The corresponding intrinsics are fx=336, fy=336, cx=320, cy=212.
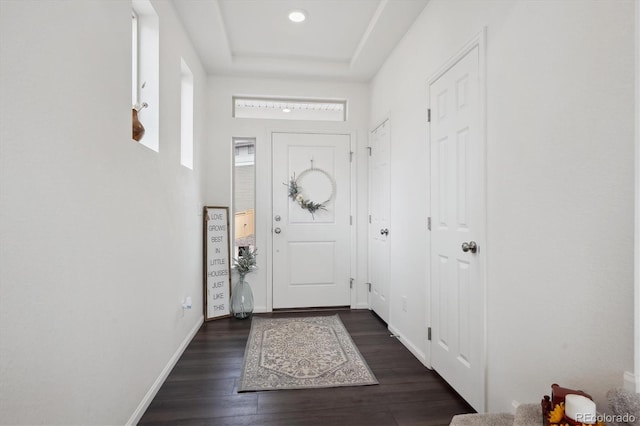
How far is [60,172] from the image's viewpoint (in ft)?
3.86

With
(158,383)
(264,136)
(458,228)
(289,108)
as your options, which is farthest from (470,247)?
(289,108)

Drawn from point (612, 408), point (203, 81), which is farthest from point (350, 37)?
point (612, 408)

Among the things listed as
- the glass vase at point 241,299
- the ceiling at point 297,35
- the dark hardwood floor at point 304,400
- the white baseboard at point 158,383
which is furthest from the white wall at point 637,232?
the glass vase at point 241,299

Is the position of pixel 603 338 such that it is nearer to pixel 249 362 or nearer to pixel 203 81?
pixel 249 362

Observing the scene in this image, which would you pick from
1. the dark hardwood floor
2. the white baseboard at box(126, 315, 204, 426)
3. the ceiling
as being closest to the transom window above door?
the ceiling

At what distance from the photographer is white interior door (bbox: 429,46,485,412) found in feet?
Answer: 6.19

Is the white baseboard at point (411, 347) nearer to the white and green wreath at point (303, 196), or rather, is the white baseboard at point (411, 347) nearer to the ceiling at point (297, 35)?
the white and green wreath at point (303, 196)

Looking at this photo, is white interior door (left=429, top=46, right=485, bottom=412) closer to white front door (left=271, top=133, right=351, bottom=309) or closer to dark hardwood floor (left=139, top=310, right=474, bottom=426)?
dark hardwood floor (left=139, top=310, right=474, bottom=426)

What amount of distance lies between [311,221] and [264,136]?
1138 millimetres

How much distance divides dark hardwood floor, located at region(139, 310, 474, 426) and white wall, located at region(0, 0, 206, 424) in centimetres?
22

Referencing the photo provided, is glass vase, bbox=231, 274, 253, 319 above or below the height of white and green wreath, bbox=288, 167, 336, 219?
below

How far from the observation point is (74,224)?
1261 mm

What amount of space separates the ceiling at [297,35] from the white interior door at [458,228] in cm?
90

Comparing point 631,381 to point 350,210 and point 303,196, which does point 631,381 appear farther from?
point 303,196
